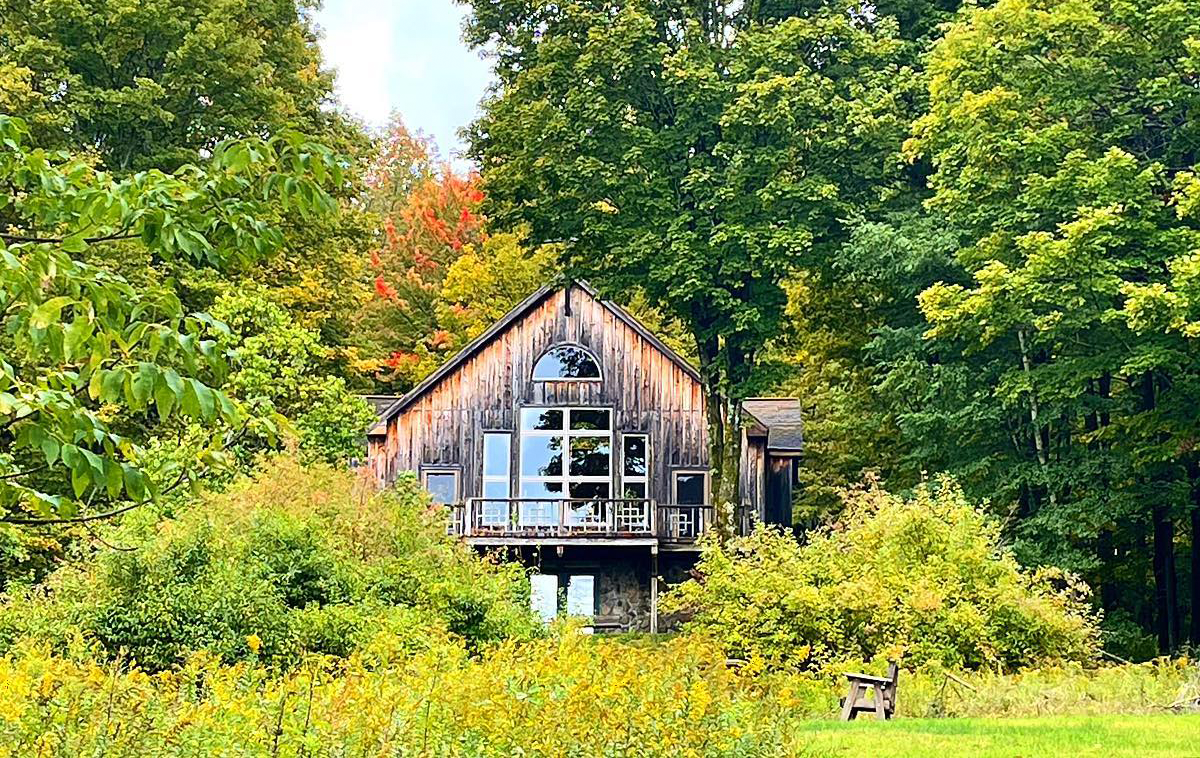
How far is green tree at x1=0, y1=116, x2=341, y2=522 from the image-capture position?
3719 millimetres

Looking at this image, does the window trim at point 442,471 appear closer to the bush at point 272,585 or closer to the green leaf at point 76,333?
the bush at point 272,585

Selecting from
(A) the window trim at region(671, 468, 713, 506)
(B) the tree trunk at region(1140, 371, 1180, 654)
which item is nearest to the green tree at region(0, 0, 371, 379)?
(A) the window trim at region(671, 468, 713, 506)

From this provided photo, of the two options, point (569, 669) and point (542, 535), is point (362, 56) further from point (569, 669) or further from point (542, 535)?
point (569, 669)

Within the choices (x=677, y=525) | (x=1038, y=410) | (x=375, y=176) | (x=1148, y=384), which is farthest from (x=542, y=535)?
(x=375, y=176)

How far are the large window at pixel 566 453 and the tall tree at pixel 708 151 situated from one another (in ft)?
9.94

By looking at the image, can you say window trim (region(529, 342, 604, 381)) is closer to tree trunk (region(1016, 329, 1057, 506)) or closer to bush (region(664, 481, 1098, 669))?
tree trunk (region(1016, 329, 1057, 506))

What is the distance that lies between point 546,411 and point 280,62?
10589 mm

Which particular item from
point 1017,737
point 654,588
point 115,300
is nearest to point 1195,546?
point 654,588

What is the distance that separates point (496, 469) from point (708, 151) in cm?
843

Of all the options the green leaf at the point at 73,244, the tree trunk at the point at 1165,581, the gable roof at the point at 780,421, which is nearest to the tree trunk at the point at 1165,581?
the tree trunk at the point at 1165,581

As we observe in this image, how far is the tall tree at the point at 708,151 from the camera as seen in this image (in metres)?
26.2

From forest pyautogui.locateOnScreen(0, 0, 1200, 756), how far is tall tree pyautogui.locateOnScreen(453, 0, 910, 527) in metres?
0.08

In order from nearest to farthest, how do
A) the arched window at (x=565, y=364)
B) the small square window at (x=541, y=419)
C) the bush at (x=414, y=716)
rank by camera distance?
1. the bush at (x=414, y=716)
2. the small square window at (x=541, y=419)
3. the arched window at (x=565, y=364)

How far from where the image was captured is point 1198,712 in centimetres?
1405
